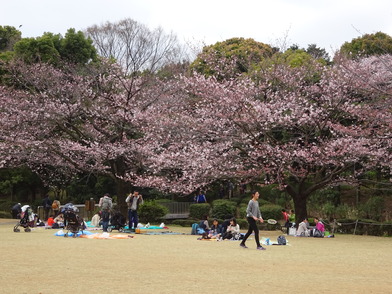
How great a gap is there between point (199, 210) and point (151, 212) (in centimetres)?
231

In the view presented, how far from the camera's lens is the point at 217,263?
1113 cm

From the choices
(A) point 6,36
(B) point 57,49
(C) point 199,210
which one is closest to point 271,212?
(C) point 199,210

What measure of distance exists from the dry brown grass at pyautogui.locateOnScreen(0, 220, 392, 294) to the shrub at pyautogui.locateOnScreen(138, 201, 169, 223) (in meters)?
11.0

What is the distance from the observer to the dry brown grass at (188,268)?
8.04m

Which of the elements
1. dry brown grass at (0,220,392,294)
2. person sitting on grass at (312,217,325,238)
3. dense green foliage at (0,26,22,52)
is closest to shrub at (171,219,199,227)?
person sitting on grass at (312,217,325,238)

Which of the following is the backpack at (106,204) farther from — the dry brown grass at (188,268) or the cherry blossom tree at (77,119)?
the dry brown grass at (188,268)

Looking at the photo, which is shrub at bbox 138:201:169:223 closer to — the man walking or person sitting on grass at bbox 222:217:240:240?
the man walking

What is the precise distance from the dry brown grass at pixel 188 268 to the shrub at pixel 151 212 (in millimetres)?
11026

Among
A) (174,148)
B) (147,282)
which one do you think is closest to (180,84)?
(174,148)

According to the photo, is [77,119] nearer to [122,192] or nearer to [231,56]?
[122,192]

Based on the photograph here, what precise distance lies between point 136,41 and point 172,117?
4.79 metres

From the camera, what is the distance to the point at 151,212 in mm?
27016

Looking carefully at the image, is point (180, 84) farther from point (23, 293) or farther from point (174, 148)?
point (23, 293)

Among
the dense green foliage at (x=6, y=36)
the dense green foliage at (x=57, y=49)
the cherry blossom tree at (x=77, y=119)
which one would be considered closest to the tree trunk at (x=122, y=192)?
the cherry blossom tree at (x=77, y=119)
